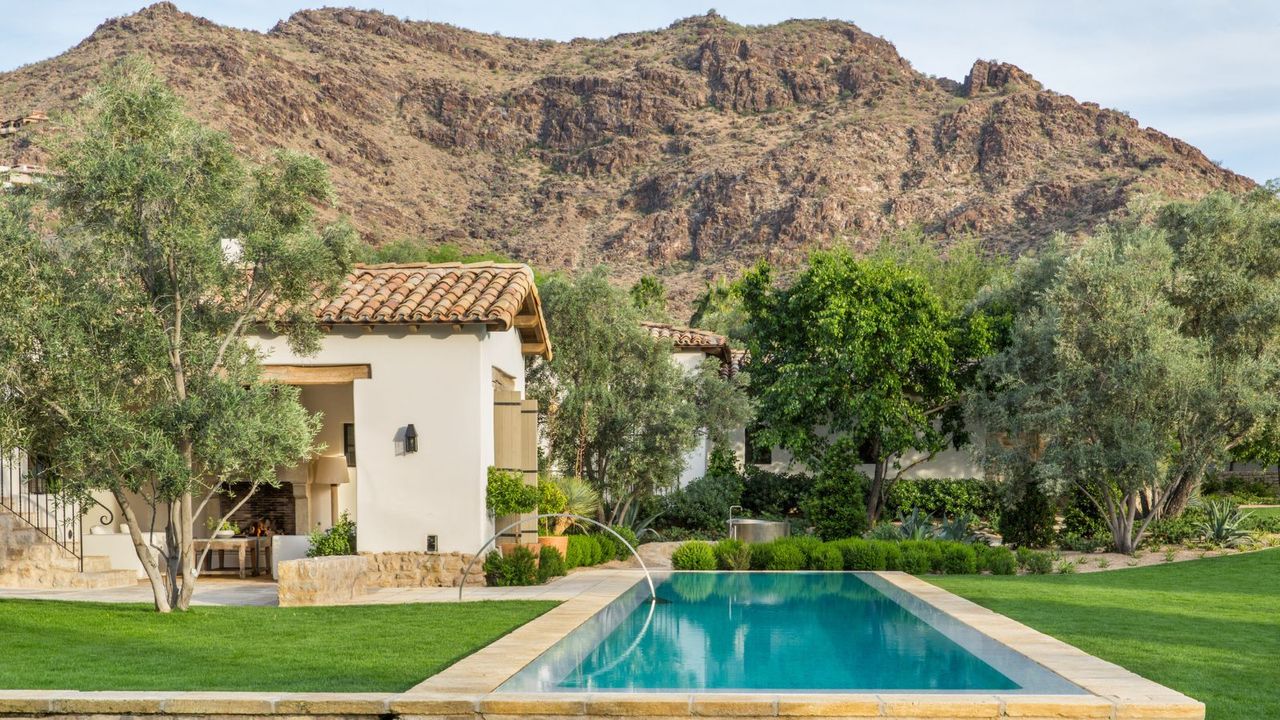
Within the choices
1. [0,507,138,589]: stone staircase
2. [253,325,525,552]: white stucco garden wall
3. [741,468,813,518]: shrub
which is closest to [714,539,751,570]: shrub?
[253,325,525,552]: white stucco garden wall

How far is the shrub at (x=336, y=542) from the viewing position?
16047 mm

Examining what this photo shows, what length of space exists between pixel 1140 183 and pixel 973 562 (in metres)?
54.3

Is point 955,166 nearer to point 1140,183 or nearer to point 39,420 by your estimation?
point 1140,183

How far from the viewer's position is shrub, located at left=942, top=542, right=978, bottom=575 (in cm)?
1867

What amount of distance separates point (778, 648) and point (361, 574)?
5.90 m

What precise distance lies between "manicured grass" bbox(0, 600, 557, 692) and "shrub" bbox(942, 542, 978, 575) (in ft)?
26.2

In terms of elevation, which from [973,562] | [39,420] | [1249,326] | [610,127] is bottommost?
[973,562]

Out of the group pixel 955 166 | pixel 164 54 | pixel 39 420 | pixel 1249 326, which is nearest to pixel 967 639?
pixel 39 420

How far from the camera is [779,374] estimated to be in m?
25.8

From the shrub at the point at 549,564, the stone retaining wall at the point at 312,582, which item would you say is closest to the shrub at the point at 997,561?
the shrub at the point at 549,564

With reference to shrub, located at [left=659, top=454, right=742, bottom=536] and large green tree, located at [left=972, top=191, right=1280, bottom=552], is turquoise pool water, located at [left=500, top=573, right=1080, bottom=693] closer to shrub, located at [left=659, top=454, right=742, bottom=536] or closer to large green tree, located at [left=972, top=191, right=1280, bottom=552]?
large green tree, located at [left=972, top=191, right=1280, bottom=552]

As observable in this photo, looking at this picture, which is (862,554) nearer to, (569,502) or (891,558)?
(891,558)

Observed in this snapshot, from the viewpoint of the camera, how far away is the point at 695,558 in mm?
18953

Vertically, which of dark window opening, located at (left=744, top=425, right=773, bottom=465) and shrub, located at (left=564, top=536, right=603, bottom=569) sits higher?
dark window opening, located at (left=744, top=425, right=773, bottom=465)
